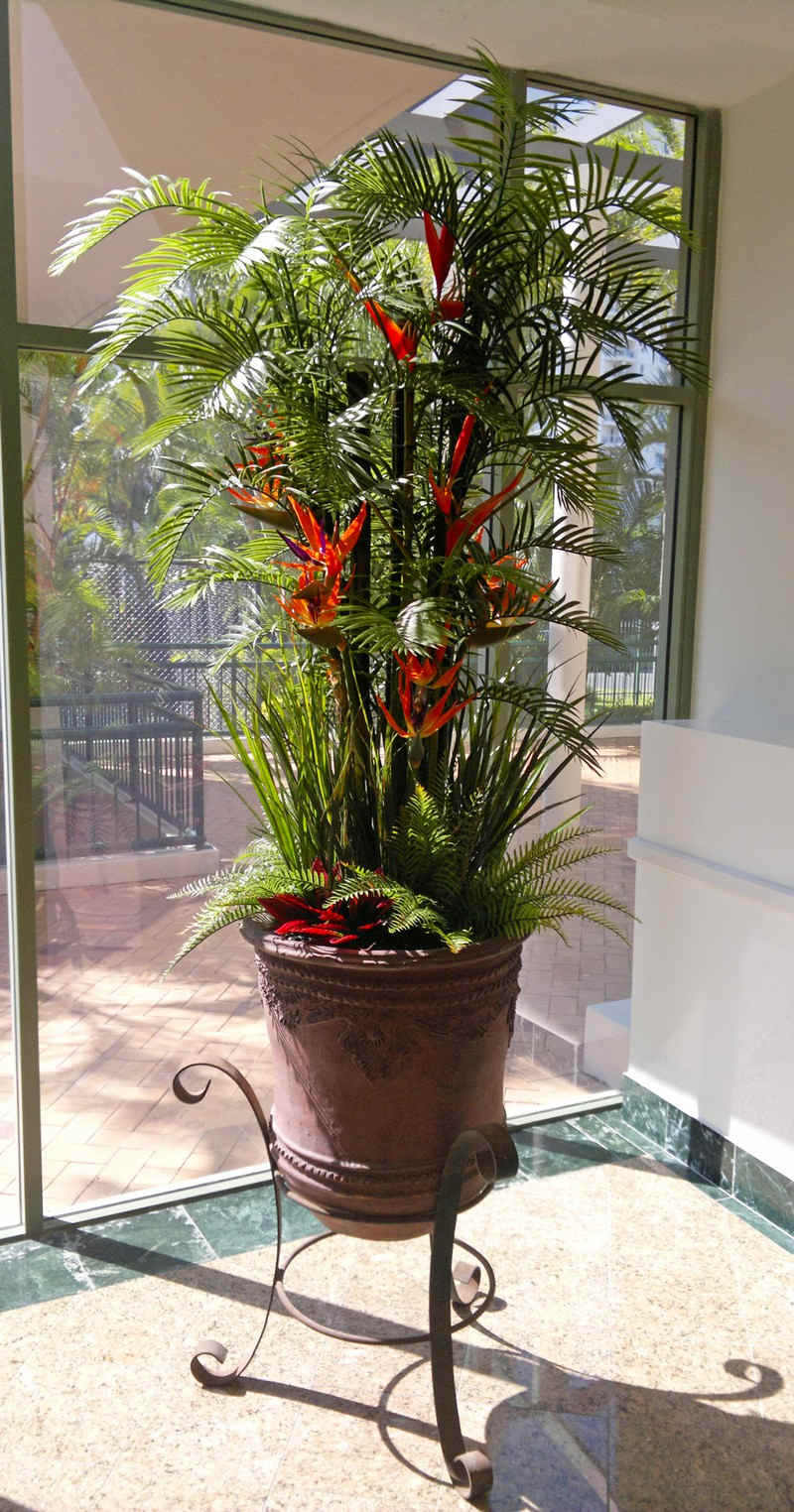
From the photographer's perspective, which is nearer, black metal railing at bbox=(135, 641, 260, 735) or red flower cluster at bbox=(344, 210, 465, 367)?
red flower cluster at bbox=(344, 210, 465, 367)

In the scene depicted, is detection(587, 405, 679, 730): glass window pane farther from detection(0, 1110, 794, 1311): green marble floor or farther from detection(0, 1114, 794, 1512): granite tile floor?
detection(0, 1114, 794, 1512): granite tile floor

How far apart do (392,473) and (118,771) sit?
1097mm

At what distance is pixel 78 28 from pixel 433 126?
2.79 feet

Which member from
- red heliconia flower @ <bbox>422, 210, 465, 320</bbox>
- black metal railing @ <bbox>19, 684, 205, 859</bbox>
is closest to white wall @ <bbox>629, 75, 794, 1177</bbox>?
black metal railing @ <bbox>19, 684, 205, 859</bbox>

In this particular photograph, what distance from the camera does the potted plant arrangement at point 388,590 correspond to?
201 centimetres

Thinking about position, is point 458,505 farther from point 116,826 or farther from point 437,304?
point 116,826

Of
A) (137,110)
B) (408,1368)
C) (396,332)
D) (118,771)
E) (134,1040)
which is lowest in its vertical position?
(408,1368)

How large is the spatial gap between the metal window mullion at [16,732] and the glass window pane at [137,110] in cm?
3

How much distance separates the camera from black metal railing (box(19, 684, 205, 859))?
281cm

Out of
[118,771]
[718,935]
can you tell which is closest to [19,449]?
[118,771]

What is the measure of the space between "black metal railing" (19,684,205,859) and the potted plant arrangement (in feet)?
2.29

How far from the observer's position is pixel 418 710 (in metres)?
2.12

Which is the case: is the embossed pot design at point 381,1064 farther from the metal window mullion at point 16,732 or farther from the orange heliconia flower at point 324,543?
the metal window mullion at point 16,732

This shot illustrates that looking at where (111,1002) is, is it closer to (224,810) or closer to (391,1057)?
(224,810)
